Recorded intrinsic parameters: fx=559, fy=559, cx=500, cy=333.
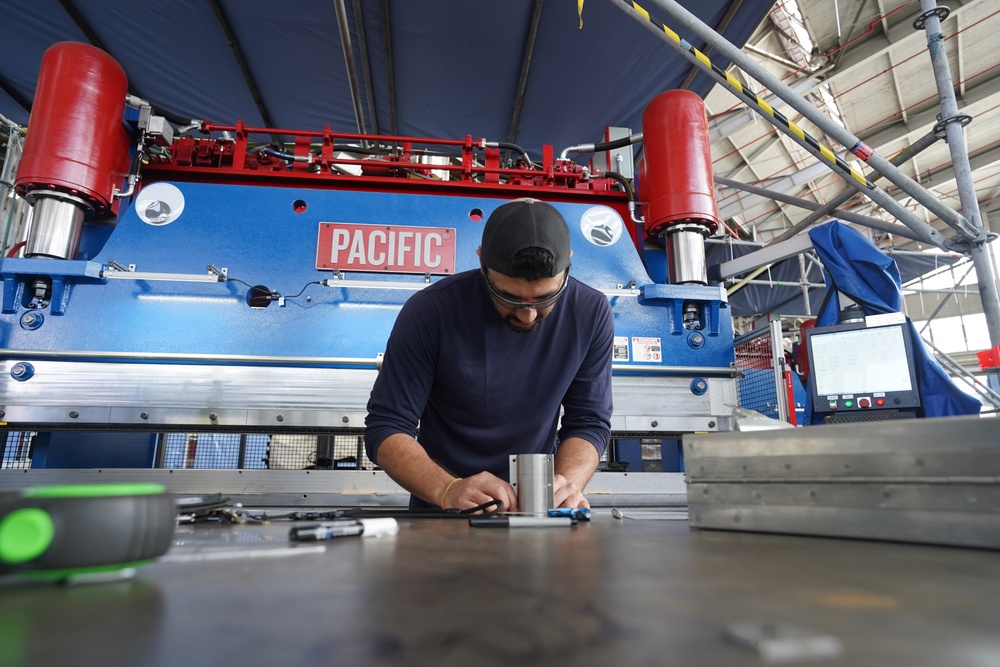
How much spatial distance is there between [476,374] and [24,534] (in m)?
Answer: 1.12

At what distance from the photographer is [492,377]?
1457mm

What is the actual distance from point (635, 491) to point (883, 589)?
1.50 meters

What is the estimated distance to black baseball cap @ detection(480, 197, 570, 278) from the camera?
3.92 feet

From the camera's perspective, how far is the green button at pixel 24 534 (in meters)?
0.35

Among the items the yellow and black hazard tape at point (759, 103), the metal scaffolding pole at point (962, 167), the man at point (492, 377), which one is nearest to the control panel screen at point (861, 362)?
the metal scaffolding pole at point (962, 167)

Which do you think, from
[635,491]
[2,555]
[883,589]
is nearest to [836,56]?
[635,491]

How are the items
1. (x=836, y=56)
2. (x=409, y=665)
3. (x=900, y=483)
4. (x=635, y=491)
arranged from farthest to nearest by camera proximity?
(x=836, y=56) → (x=635, y=491) → (x=900, y=483) → (x=409, y=665)

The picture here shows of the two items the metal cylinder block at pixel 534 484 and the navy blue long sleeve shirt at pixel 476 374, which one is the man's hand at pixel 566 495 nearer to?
the metal cylinder block at pixel 534 484

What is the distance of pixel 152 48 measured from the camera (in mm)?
3139

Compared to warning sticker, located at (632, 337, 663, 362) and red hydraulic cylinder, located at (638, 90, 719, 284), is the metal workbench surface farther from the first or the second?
Answer: red hydraulic cylinder, located at (638, 90, 719, 284)

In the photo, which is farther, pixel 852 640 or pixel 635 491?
pixel 635 491

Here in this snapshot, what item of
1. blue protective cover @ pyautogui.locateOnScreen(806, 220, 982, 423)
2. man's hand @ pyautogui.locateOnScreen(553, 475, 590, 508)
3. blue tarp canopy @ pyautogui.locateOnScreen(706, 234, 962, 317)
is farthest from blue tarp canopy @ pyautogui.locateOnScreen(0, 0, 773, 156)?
blue tarp canopy @ pyautogui.locateOnScreen(706, 234, 962, 317)

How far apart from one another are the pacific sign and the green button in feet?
5.55

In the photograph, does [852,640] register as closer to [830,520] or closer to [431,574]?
[431,574]
